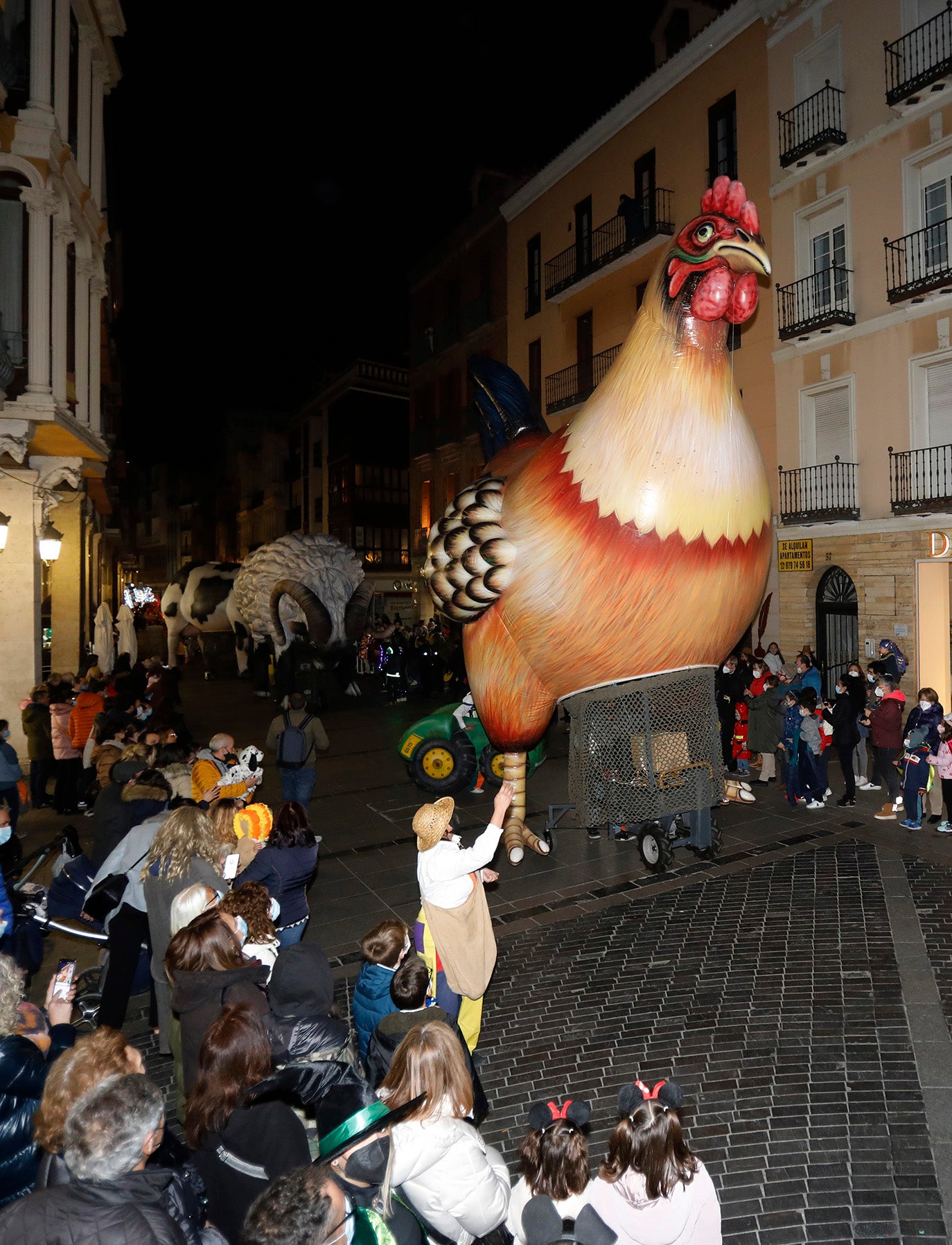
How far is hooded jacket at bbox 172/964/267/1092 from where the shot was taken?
3.02 m

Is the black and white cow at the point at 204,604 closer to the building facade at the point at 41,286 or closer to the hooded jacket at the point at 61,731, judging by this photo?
the building facade at the point at 41,286

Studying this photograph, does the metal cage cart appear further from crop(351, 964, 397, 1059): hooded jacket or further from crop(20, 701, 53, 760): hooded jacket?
crop(20, 701, 53, 760): hooded jacket

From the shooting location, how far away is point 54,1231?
1.75 meters

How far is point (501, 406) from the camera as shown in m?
7.48

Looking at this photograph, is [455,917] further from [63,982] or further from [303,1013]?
[63,982]

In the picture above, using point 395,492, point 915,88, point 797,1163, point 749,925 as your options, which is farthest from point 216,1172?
point 395,492

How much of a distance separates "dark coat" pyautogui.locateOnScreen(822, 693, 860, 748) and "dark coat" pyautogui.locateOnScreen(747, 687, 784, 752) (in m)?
0.59

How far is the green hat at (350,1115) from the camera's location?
2.10 metres

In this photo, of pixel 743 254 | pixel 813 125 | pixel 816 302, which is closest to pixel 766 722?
pixel 743 254

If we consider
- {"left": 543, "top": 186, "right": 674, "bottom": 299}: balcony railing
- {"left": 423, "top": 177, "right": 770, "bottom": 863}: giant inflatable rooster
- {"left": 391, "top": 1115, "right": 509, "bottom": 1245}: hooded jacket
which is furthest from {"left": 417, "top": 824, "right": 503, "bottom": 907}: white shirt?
{"left": 543, "top": 186, "right": 674, "bottom": 299}: balcony railing

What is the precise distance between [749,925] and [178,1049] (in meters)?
3.97


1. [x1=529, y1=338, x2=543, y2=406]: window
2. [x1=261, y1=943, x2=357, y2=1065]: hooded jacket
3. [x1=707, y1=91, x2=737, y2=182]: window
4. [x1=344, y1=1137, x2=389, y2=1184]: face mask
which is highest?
[x1=707, y1=91, x2=737, y2=182]: window

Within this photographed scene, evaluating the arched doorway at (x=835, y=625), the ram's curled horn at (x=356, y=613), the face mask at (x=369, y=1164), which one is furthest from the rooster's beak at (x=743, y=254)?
the ram's curled horn at (x=356, y=613)

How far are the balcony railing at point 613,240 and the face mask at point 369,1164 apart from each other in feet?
59.3
